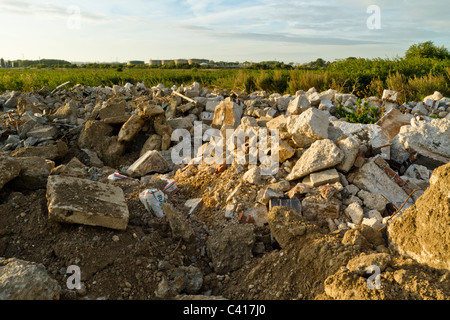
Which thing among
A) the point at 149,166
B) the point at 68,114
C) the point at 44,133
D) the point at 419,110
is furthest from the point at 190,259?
the point at 68,114

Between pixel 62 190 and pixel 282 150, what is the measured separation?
101 inches

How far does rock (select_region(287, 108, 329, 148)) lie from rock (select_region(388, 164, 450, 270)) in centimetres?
174

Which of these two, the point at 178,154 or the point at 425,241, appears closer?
the point at 425,241

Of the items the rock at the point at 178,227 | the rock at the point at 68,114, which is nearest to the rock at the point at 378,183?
the rock at the point at 178,227

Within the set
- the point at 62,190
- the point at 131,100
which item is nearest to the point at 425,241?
the point at 62,190

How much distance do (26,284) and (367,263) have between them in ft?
7.92

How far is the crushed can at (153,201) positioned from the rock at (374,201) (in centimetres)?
226

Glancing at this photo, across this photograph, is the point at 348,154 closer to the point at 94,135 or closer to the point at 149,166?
the point at 149,166

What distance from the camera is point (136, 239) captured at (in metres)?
3.23

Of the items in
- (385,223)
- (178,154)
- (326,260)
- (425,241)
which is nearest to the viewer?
(425,241)

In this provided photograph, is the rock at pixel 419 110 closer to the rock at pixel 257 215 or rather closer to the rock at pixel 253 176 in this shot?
the rock at pixel 253 176

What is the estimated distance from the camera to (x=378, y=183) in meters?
3.97
